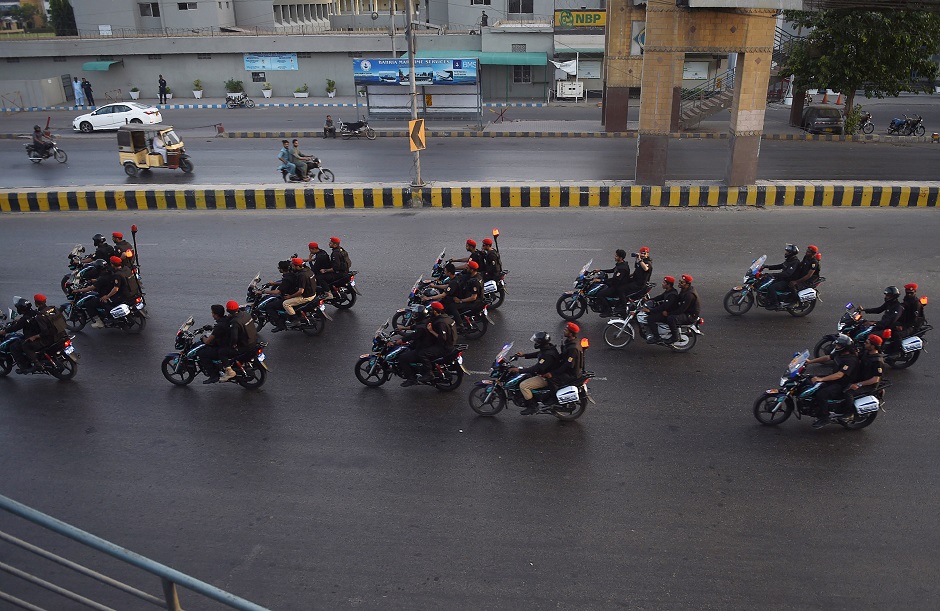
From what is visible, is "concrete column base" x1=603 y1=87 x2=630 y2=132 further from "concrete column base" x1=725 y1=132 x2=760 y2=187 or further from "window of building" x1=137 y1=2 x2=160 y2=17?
"window of building" x1=137 y1=2 x2=160 y2=17

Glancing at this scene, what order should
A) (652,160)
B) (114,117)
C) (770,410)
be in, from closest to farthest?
(770,410) → (652,160) → (114,117)

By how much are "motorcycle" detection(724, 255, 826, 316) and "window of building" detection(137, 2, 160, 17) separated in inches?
1656

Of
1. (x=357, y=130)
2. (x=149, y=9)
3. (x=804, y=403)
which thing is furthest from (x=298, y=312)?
(x=149, y=9)

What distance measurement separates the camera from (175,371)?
9.37m

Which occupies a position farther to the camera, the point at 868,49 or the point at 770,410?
the point at 868,49

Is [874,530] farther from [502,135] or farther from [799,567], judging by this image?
[502,135]

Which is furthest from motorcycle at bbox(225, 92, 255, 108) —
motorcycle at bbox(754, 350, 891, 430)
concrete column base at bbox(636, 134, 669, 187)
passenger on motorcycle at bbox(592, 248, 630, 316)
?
motorcycle at bbox(754, 350, 891, 430)

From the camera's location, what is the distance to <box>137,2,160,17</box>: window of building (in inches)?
1672

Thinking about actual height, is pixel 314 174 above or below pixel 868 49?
below

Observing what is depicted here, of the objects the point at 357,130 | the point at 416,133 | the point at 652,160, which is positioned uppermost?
the point at 416,133

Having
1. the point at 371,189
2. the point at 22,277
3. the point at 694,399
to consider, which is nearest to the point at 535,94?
the point at 371,189

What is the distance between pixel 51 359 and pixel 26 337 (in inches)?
15.9

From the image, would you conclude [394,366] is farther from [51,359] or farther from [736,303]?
[736,303]

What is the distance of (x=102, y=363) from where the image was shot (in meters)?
10.1
